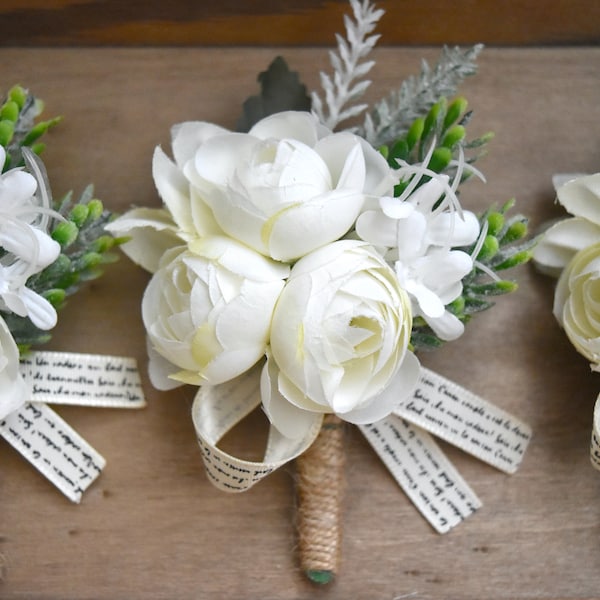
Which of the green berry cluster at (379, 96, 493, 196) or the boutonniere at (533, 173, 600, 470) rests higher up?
the green berry cluster at (379, 96, 493, 196)

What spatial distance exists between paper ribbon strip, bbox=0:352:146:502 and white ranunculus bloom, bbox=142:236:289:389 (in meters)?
0.11

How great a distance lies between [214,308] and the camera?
0.57 m

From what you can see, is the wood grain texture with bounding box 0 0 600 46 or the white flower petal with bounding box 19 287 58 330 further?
the wood grain texture with bounding box 0 0 600 46

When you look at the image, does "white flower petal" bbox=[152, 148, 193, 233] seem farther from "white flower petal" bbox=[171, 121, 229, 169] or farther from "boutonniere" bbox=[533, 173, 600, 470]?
"boutonniere" bbox=[533, 173, 600, 470]

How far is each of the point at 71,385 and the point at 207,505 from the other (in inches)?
6.5

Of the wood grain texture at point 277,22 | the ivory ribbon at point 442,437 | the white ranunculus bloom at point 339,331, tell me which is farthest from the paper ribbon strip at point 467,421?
the wood grain texture at point 277,22

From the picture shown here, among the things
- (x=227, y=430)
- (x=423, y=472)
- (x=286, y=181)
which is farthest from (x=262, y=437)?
(x=286, y=181)

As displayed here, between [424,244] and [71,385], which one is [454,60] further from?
[71,385]

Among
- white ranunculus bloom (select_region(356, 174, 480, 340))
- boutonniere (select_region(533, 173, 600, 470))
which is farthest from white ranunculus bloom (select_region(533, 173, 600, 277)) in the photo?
white ranunculus bloom (select_region(356, 174, 480, 340))

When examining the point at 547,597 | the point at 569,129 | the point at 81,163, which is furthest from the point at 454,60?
the point at 547,597

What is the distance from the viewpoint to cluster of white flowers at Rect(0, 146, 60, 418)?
0.57 m

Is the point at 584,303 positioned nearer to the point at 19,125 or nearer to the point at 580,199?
the point at 580,199

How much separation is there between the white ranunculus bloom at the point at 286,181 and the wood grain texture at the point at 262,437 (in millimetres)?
132

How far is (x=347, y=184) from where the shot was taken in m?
0.59
